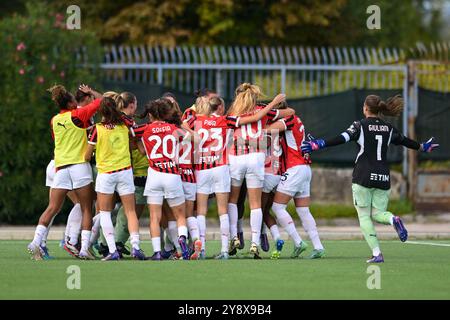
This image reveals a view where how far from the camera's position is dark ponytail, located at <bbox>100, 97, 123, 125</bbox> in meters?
14.4

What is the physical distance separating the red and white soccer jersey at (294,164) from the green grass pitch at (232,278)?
89cm

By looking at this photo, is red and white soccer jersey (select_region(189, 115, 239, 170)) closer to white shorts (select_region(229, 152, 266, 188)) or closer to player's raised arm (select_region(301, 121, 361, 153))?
white shorts (select_region(229, 152, 266, 188))

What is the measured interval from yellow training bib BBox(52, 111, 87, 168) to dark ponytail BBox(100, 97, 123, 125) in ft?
1.60

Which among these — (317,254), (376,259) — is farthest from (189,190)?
(376,259)

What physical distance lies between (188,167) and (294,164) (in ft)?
4.31

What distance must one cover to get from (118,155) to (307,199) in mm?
2527

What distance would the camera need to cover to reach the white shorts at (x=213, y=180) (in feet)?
49.6

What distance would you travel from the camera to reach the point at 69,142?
1484 cm

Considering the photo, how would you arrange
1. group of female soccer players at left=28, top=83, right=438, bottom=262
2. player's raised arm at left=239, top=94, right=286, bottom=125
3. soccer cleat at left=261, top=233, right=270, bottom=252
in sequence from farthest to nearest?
soccer cleat at left=261, top=233, right=270, bottom=252 → player's raised arm at left=239, top=94, right=286, bottom=125 → group of female soccer players at left=28, top=83, right=438, bottom=262

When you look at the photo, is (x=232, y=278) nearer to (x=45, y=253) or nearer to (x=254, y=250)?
(x=254, y=250)

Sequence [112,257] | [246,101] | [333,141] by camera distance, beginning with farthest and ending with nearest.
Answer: [246,101] < [112,257] < [333,141]

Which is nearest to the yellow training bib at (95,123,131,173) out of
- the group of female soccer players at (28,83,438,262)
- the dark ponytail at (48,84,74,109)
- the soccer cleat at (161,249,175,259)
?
the group of female soccer players at (28,83,438,262)

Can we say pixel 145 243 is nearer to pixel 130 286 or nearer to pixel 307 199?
pixel 307 199
